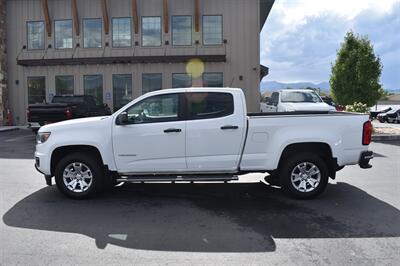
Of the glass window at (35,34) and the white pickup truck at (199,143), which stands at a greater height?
the glass window at (35,34)

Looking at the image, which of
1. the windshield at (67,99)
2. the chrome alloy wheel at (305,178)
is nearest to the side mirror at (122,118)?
the chrome alloy wheel at (305,178)

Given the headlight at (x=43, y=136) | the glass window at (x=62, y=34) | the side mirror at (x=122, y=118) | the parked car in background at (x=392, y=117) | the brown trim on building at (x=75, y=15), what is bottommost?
the parked car in background at (x=392, y=117)

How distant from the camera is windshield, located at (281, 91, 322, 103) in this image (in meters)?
15.6

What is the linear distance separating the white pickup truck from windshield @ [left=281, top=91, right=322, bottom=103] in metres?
9.29

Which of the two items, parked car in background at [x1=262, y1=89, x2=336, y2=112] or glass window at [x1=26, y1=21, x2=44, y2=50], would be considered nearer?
parked car in background at [x1=262, y1=89, x2=336, y2=112]

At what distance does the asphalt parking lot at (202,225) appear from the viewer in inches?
169

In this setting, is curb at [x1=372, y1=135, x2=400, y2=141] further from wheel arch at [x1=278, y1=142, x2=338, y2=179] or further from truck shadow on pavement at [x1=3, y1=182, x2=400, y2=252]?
wheel arch at [x1=278, y1=142, x2=338, y2=179]

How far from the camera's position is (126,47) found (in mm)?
22297

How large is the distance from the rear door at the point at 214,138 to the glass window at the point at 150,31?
16.7 meters

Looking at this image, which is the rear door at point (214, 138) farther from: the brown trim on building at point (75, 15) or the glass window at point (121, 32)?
the brown trim on building at point (75, 15)

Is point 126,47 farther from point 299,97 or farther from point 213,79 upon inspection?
point 299,97

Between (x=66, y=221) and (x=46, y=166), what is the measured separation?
1447mm

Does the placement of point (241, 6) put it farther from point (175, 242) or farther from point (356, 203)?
point (175, 242)

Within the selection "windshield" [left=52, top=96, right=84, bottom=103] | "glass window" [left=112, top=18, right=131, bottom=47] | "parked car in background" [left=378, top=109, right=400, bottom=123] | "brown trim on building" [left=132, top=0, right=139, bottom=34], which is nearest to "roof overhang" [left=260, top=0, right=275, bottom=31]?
"brown trim on building" [left=132, top=0, right=139, bottom=34]
